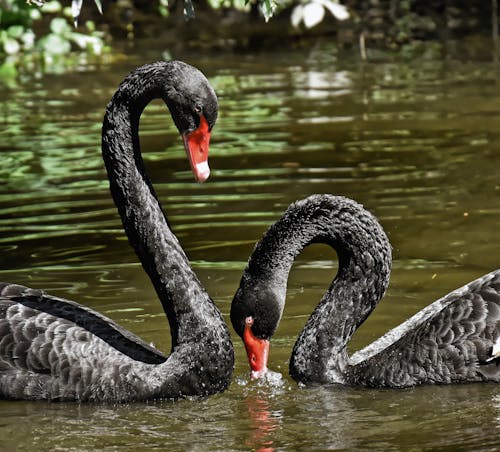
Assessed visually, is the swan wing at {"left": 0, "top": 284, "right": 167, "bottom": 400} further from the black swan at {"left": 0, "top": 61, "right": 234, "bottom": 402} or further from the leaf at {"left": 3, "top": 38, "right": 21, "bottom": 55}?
the leaf at {"left": 3, "top": 38, "right": 21, "bottom": 55}

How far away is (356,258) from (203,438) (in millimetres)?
1384

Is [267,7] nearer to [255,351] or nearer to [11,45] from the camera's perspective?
[255,351]

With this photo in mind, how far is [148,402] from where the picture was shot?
17.9 ft

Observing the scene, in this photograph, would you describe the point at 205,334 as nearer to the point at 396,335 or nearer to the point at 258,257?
the point at 258,257

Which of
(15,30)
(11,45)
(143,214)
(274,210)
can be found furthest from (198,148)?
(11,45)

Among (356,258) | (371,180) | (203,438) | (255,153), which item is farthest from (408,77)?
(203,438)

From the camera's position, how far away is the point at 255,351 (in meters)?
5.61

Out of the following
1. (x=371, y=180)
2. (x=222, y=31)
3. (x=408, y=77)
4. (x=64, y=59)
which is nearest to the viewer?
(x=371, y=180)

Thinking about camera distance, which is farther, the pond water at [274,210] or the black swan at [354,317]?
the black swan at [354,317]

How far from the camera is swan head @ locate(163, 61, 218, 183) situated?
524 centimetres

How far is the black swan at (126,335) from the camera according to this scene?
5.34 m

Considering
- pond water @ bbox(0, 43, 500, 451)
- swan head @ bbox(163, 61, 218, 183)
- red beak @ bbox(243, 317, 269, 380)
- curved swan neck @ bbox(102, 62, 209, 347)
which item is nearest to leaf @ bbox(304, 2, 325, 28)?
pond water @ bbox(0, 43, 500, 451)

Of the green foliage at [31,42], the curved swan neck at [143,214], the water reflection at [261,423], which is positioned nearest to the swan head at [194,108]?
the curved swan neck at [143,214]

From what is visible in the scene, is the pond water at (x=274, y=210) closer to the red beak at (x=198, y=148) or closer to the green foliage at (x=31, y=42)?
the green foliage at (x=31, y=42)
